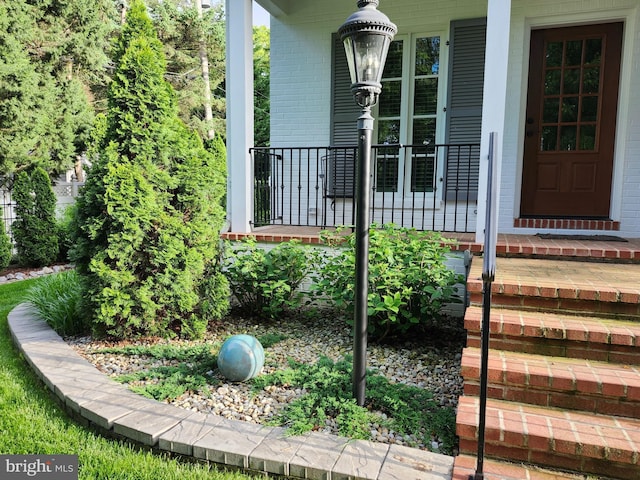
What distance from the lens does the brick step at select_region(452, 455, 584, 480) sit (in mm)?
1709

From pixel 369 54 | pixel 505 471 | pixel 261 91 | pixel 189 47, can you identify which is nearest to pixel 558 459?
pixel 505 471

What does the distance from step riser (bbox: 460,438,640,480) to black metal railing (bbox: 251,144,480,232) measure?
2.94 meters

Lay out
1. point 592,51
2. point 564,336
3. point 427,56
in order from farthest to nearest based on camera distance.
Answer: point 427,56, point 592,51, point 564,336

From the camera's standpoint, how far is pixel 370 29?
6.40 feet

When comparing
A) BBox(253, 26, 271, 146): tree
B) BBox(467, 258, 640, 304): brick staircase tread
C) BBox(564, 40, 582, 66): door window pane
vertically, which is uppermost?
BBox(253, 26, 271, 146): tree

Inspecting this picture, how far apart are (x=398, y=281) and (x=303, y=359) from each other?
83cm

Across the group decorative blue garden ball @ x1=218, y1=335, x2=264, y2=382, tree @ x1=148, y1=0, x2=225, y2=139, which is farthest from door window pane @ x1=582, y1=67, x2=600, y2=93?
tree @ x1=148, y1=0, x2=225, y2=139

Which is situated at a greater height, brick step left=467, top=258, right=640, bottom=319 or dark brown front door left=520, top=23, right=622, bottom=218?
dark brown front door left=520, top=23, right=622, bottom=218

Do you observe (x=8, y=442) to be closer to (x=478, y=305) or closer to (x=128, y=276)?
(x=128, y=276)

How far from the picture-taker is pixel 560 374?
203cm

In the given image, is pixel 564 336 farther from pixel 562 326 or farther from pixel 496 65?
pixel 496 65

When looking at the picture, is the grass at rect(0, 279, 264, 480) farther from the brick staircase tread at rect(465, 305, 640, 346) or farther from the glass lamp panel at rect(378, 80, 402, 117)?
the glass lamp panel at rect(378, 80, 402, 117)

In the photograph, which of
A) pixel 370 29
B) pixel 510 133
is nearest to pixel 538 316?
pixel 370 29

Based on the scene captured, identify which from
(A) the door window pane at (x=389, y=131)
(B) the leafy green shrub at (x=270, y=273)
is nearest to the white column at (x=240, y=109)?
(B) the leafy green shrub at (x=270, y=273)
